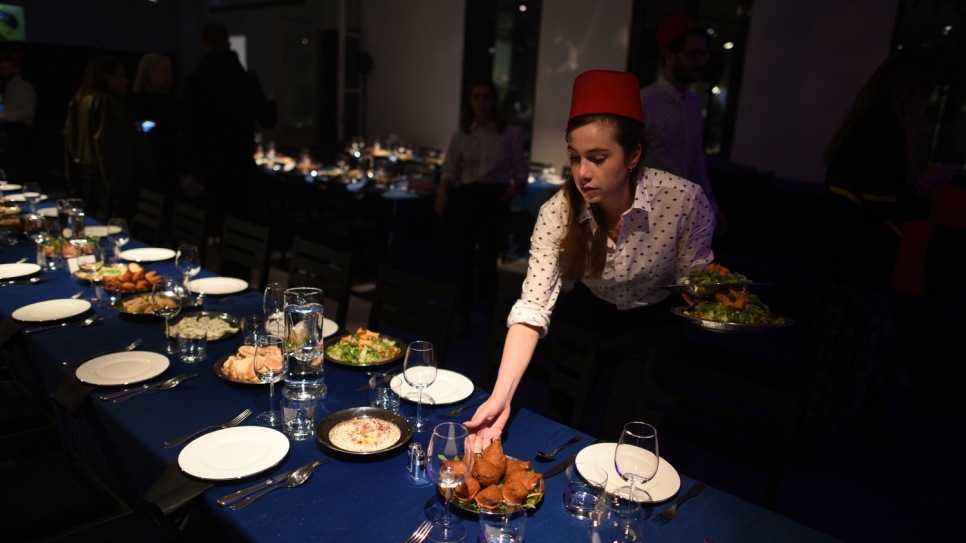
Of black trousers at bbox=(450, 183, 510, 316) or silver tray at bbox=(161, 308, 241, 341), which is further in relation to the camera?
black trousers at bbox=(450, 183, 510, 316)

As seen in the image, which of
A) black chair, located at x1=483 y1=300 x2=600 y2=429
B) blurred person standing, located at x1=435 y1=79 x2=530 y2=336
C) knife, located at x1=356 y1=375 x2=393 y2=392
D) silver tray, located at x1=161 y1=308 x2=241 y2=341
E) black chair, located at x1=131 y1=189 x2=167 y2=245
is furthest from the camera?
blurred person standing, located at x1=435 y1=79 x2=530 y2=336

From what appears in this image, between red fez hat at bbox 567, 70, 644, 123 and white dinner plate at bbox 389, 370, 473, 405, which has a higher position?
red fez hat at bbox 567, 70, 644, 123

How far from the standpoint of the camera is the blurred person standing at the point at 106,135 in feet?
16.5

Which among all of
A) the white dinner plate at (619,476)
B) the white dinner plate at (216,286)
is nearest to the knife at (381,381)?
the white dinner plate at (619,476)

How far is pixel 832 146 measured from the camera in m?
2.69

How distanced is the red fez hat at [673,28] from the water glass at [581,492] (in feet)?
7.99

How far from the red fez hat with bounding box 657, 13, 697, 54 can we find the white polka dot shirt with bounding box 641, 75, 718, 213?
18cm

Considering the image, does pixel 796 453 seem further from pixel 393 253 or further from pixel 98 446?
pixel 393 253

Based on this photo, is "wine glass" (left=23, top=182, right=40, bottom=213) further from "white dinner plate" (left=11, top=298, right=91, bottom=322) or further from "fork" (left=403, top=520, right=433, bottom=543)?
"fork" (left=403, top=520, right=433, bottom=543)

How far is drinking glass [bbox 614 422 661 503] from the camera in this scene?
51.7 inches

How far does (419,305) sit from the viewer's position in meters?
2.56

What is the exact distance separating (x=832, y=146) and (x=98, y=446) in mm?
2892

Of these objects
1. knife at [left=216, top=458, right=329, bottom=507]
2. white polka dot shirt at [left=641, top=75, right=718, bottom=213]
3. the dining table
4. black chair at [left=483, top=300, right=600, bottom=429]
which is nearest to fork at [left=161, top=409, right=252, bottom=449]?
the dining table

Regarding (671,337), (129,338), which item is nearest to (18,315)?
(129,338)
